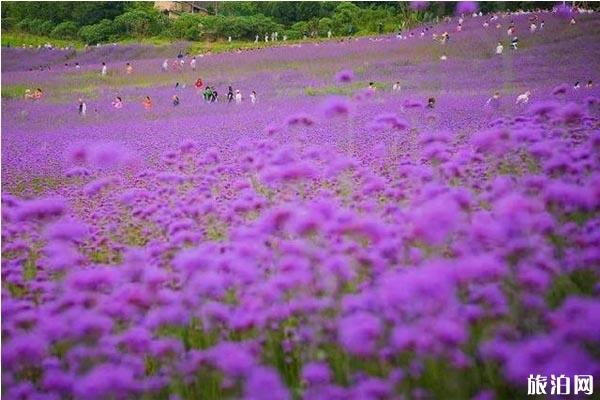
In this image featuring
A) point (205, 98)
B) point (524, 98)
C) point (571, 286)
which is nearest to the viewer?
point (571, 286)

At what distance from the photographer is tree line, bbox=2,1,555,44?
10.2 ft

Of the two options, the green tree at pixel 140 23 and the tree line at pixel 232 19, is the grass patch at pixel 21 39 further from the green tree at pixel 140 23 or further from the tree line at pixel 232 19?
the green tree at pixel 140 23

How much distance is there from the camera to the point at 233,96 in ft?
10.6

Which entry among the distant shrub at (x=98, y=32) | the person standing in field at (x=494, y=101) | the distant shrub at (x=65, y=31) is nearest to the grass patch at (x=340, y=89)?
the person standing in field at (x=494, y=101)

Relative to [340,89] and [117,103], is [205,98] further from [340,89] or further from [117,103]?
[340,89]

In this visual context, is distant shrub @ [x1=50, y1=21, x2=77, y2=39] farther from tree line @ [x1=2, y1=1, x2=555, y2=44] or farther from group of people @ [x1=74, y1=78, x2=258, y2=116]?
group of people @ [x1=74, y1=78, x2=258, y2=116]

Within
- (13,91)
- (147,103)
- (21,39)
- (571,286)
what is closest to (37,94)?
(13,91)

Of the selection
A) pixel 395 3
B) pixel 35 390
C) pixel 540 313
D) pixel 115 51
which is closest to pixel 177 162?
pixel 115 51

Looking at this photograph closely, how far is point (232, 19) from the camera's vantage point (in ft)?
10.5

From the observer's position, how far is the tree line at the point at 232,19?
10.2 feet

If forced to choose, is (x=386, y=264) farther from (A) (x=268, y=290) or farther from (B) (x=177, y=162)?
(B) (x=177, y=162)

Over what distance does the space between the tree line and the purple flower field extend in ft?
0.32

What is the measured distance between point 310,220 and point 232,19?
1.41 m

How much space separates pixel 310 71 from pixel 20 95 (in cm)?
149
